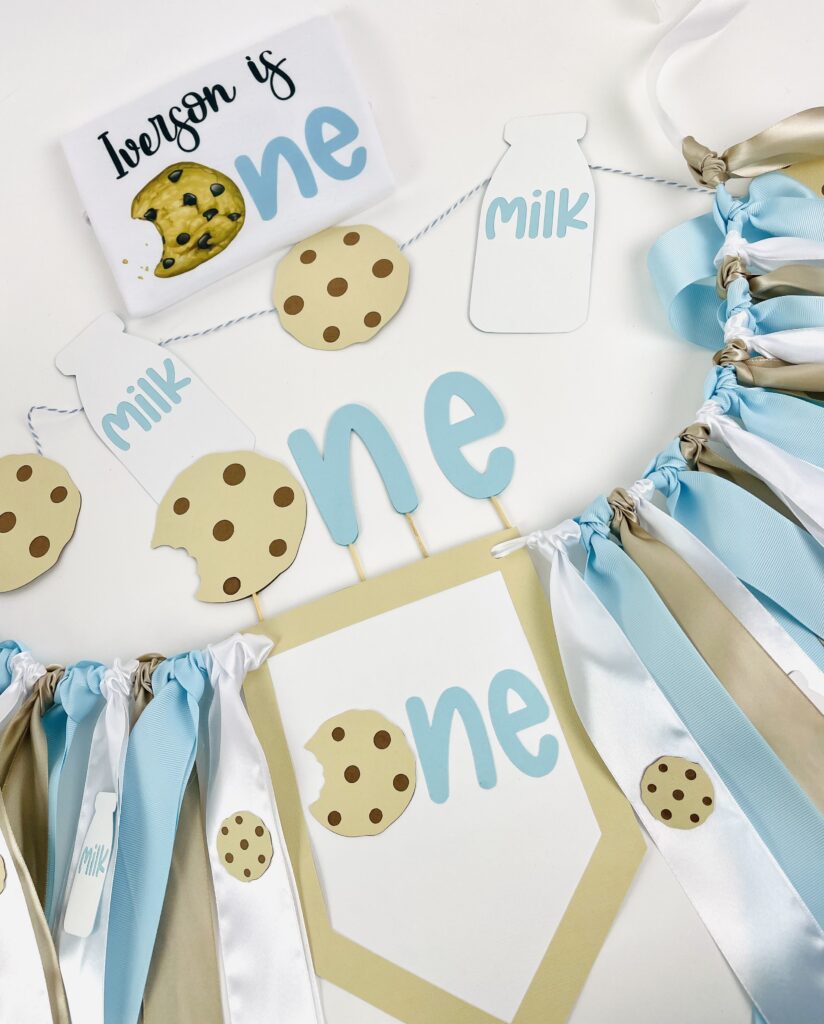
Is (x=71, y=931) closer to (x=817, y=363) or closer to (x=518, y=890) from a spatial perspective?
(x=518, y=890)

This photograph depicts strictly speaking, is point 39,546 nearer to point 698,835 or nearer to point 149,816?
point 149,816

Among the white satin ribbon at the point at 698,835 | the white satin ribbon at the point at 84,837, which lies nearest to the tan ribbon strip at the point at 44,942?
the white satin ribbon at the point at 84,837

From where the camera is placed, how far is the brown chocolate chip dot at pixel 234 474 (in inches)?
41.7

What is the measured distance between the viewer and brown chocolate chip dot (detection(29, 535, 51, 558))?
3.51 feet

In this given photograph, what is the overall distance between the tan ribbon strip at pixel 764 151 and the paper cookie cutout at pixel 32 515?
806 mm

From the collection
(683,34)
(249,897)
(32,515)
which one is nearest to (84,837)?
(249,897)

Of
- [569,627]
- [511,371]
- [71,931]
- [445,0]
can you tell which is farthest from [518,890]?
[445,0]

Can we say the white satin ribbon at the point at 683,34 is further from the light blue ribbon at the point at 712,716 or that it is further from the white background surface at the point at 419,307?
the light blue ribbon at the point at 712,716

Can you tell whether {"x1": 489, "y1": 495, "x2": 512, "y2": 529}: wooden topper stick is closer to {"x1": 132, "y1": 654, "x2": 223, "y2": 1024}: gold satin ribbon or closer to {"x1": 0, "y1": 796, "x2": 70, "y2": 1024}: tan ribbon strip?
{"x1": 132, "y1": 654, "x2": 223, "y2": 1024}: gold satin ribbon

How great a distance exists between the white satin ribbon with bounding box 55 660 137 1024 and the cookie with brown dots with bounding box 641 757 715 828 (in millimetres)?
497

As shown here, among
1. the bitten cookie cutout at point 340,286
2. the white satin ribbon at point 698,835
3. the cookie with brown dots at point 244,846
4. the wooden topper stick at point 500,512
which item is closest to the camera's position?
the white satin ribbon at point 698,835

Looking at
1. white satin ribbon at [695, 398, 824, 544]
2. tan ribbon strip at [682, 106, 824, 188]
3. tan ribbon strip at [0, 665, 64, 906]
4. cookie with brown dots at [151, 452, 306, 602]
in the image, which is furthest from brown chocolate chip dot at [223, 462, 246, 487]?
tan ribbon strip at [682, 106, 824, 188]

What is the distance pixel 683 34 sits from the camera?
1.16 metres

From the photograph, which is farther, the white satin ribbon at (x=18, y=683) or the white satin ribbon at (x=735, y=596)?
the white satin ribbon at (x=18, y=683)
